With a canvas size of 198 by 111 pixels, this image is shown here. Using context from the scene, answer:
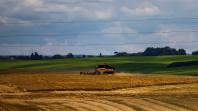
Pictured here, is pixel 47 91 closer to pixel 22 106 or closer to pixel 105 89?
pixel 105 89

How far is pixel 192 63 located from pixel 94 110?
3429 inches

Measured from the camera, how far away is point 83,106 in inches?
1167

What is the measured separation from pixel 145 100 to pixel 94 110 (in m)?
5.63

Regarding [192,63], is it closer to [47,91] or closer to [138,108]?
[47,91]

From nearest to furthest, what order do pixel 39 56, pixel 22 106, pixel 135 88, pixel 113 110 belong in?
pixel 113 110 < pixel 22 106 < pixel 135 88 < pixel 39 56

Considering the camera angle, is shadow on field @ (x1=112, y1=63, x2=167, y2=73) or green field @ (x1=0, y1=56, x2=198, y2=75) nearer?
green field @ (x1=0, y1=56, x2=198, y2=75)

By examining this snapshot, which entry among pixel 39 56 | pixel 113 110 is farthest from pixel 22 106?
pixel 39 56

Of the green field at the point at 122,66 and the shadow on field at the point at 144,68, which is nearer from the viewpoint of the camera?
the green field at the point at 122,66

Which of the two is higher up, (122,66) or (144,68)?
(122,66)

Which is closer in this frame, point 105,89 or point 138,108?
point 138,108

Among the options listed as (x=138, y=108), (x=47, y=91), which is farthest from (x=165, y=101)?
(x=47, y=91)

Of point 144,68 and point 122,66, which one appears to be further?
point 122,66

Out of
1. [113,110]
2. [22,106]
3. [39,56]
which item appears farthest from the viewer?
[39,56]

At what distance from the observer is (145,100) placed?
107 ft
